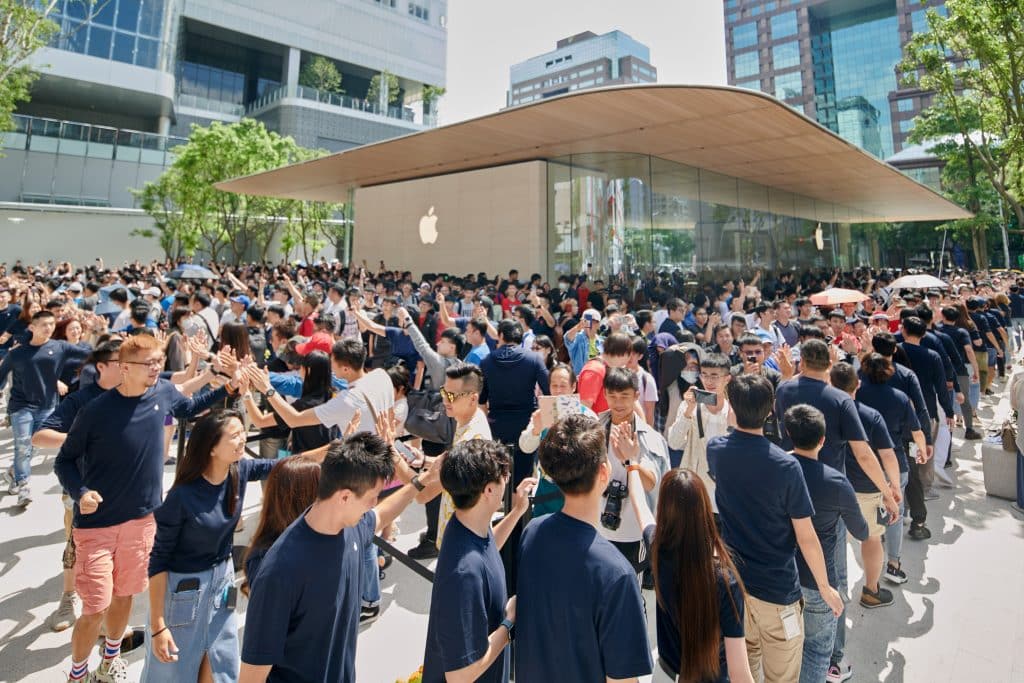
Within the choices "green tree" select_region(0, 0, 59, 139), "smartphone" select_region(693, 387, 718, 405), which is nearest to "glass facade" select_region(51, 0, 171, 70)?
"green tree" select_region(0, 0, 59, 139)

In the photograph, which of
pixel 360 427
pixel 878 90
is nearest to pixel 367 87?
pixel 360 427

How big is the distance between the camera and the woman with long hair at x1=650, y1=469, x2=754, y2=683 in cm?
84

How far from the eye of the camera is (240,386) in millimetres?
3434

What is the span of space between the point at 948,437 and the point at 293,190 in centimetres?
2279

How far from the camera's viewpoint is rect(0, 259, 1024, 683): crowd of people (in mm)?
1768

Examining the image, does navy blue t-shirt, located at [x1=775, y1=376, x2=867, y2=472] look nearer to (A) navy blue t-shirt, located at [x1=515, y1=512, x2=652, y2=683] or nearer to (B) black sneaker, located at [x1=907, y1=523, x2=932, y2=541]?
(B) black sneaker, located at [x1=907, y1=523, x2=932, y2=541]

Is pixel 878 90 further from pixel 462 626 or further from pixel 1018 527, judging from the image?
pixel 462 626

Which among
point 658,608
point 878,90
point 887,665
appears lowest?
point 887,665

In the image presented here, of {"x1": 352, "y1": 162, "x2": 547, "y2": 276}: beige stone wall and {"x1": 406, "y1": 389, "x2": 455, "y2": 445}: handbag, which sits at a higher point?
{"x1": 352, "y1": 162, "x2": 547, "y2": 276}: beige stone wall

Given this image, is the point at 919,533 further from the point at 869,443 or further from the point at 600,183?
the point at 600,183

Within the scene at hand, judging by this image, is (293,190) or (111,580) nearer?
(111,580)

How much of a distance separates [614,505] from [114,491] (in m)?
2.85

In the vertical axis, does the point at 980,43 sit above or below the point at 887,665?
above

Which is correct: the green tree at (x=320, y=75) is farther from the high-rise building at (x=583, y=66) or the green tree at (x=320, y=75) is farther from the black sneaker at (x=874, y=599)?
the high-rise building at (x=583, y=66)
